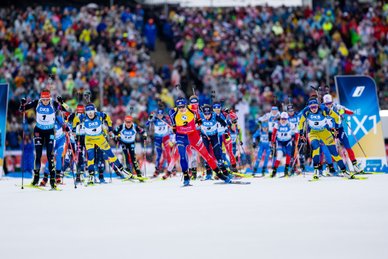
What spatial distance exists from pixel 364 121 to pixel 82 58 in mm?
12617

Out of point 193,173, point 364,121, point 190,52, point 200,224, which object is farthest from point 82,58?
point 200,224

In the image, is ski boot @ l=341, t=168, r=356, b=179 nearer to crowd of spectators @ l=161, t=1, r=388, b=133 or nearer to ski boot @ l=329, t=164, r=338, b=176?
ski boot @ l=329, t=164, r=338, b=176

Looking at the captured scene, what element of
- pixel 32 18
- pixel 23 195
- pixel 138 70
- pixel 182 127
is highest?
pixel 32 18

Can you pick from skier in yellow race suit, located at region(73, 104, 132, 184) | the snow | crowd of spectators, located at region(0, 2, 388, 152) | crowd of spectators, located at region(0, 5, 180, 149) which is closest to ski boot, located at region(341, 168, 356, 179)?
the snow

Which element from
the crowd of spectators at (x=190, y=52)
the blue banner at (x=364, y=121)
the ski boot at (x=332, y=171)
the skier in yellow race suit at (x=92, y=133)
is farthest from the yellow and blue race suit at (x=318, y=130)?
the crowd of spectators at (x=190, y=52)

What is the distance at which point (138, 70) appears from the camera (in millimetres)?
30641

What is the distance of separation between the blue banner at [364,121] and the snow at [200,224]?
7.27 meters

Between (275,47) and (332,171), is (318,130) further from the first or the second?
(275,47)

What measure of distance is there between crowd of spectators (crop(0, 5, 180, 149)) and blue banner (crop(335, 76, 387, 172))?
8.95m

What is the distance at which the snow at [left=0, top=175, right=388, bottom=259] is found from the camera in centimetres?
732

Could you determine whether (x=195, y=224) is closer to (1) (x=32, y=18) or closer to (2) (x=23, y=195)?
(2) (x=23, y=195)

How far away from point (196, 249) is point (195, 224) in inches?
76.1

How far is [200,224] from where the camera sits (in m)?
9.32

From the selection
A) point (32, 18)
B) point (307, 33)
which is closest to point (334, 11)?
point (307, 33)
